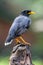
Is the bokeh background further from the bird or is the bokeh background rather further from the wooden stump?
the wooden stump

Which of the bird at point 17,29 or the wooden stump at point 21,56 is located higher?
the bird at point 17,29

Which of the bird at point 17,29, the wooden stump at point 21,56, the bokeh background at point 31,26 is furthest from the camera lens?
the bokeh background at point 31,26

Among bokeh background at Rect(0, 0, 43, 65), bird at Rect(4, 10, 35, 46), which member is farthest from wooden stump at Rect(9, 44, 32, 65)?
bokeh background at Rect(0, 0, 43, 65)

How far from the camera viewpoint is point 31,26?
12938mm

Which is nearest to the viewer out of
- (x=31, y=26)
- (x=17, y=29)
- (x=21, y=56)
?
(x=21, y=56)

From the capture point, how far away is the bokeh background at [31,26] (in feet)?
40.2

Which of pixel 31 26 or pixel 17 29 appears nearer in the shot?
pixel 17 29

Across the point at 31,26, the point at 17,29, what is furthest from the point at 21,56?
the point at 31,26

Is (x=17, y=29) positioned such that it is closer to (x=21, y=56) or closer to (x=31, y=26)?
(x=21, y=56)

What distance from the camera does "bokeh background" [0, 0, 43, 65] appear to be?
12.3 meters

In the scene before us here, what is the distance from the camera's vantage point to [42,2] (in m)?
12.4

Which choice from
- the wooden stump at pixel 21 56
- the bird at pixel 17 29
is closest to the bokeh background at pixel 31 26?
the bird at pixel 17 29

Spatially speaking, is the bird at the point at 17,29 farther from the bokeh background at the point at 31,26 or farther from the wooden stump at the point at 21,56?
the bokeh background at the point at 31,26

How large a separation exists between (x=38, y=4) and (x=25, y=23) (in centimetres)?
542
